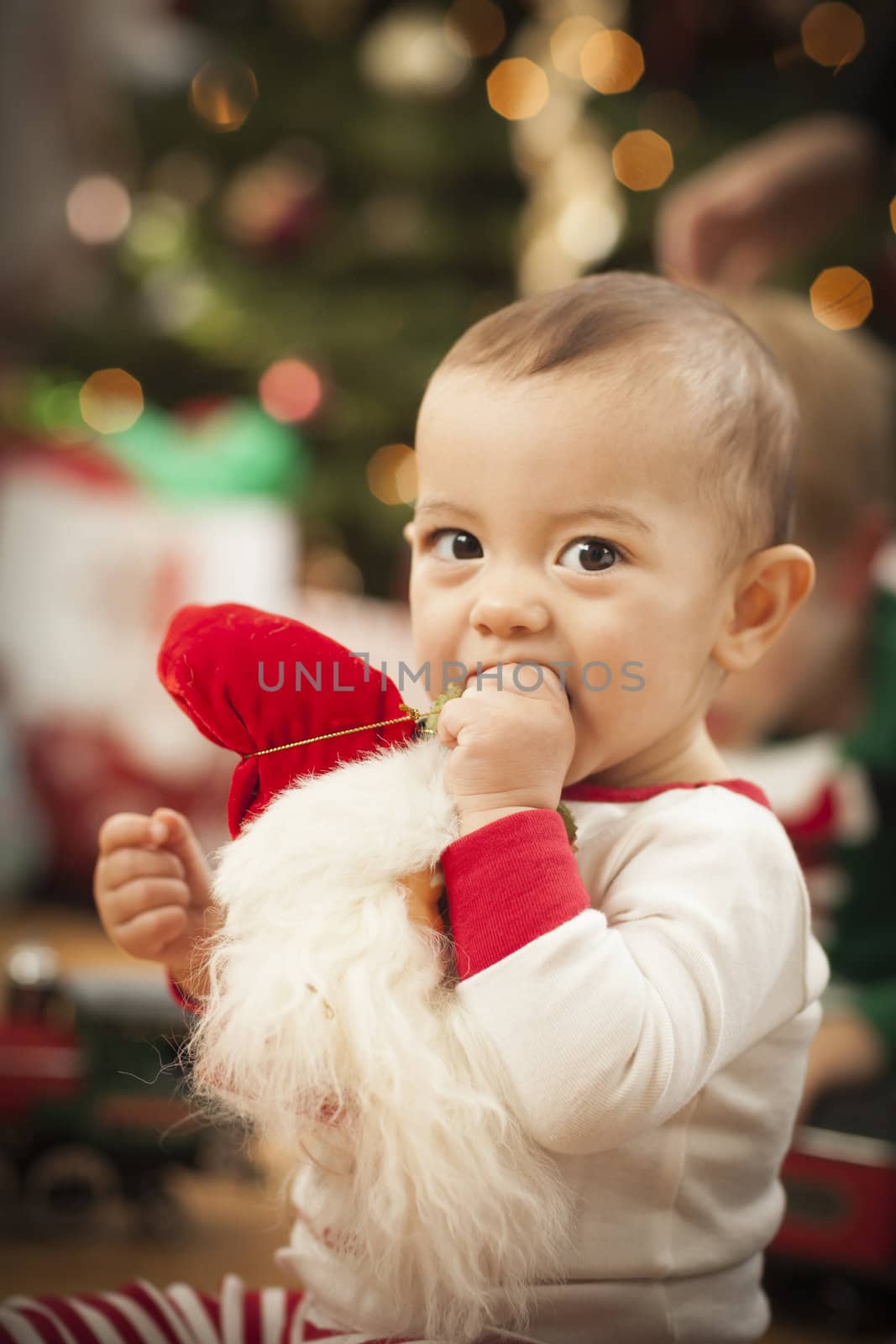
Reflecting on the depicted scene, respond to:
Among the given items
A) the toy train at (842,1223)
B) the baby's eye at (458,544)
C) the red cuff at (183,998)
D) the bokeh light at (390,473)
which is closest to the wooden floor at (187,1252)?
the toy train at (842,1223)

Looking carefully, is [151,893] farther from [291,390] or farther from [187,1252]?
[291,390]

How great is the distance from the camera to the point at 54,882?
2.01 meters

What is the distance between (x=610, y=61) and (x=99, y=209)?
1009 mm

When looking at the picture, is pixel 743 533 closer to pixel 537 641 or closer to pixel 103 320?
pixel 537 641

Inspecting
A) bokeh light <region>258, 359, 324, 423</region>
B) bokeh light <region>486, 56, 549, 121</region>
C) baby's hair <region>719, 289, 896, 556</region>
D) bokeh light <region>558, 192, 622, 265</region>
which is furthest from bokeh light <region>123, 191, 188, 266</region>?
baby's hair <region>719, 289, 896, 556</region>

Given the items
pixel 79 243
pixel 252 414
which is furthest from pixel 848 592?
pixel 79 243

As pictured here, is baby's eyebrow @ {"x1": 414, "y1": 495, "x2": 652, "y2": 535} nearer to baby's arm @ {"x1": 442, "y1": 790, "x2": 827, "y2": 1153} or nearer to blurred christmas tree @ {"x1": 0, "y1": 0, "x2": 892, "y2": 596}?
baby's arm @ {"x1": 442, "y1": 790, "x2": 827, "y2": 1153}

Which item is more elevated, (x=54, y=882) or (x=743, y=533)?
(x=54, y=882)

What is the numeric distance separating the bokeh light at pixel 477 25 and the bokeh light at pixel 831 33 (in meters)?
0.58

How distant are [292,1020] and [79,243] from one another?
235 cm

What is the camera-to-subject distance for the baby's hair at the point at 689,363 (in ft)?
1.79

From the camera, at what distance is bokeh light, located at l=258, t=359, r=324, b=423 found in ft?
6.83

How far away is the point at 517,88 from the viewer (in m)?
2.10

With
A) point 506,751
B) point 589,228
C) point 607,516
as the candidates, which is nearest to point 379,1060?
point 506,751
